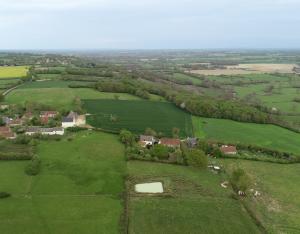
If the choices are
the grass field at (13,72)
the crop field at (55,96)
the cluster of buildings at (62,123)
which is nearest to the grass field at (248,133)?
the cluster of buildings at (62,123)

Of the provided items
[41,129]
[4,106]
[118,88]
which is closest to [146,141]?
[41,129]

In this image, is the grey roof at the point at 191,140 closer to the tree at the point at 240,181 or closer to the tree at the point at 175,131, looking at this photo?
the tree at the point at 175,131

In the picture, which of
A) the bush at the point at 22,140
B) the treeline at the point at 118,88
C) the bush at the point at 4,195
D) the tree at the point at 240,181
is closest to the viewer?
the bush at the point at 4,195

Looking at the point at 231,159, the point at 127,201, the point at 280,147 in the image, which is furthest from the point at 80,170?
the point at 280,147

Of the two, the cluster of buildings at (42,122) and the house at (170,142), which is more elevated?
the cluster of buildings at (42,122)

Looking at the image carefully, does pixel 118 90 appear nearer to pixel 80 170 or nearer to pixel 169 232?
Answer: pixel 80 170

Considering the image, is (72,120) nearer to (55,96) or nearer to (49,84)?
(55,96)
